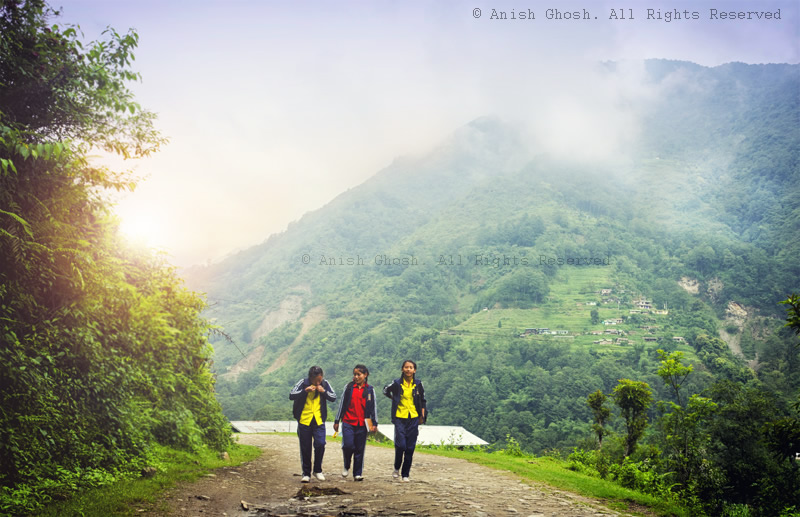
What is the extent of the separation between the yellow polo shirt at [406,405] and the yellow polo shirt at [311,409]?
1557 millimetres

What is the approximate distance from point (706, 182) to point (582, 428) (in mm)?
169374

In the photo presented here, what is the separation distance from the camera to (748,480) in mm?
26922

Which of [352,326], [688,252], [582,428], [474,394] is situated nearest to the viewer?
[582,428]

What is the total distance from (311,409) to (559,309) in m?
117

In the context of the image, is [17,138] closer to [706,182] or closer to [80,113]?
[80,113]

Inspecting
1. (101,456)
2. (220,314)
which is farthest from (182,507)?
(220,314)

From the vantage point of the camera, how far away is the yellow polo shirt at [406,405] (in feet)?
31.2

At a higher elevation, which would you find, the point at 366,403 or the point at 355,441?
the point at 366,403

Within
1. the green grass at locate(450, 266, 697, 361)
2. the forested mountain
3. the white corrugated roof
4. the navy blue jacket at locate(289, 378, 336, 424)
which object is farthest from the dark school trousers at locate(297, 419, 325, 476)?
the green grass at locate(450, 266, 697, 361)

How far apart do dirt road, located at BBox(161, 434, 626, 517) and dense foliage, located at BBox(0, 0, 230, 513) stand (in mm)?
1930

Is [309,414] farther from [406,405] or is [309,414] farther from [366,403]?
[406,405]

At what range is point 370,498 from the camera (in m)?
8.01

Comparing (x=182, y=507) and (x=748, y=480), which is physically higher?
(x=182, y=507)

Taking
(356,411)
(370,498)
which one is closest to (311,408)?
(356,411)
